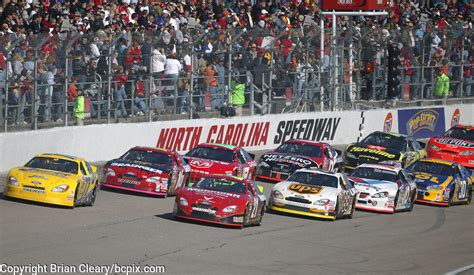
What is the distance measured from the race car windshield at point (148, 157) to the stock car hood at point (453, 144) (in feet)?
45.9

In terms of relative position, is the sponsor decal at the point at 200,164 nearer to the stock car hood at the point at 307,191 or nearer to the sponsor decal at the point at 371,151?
the stock car hood at the point at 307,191

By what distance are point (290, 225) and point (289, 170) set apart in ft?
21.6

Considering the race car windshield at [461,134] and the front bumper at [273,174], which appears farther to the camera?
the race car windshield at [461,134]

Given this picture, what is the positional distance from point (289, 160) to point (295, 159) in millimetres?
Result: 232

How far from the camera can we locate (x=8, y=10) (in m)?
33.3

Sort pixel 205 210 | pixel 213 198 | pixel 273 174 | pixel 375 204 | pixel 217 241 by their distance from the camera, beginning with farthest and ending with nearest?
pixel 273 174, pixel 375 204, pixel 213 198, pixel 205 210, pixel 217 241

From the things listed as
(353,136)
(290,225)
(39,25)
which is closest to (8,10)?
(39,25)

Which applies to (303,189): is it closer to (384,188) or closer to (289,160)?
(384,188)

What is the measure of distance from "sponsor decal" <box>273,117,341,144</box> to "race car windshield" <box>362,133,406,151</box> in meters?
2.27

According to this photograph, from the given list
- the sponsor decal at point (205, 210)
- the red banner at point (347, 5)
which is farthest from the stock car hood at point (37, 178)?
the red banner at point (347, 5)

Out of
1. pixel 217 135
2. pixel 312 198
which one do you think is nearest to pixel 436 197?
pixel 312 198

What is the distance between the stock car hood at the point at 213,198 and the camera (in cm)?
2548

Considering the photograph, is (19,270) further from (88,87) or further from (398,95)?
(398,95)

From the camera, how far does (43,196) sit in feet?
85.1
